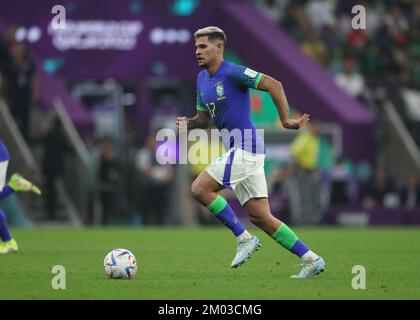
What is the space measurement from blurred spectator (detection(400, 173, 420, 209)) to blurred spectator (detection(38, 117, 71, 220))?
800 cm

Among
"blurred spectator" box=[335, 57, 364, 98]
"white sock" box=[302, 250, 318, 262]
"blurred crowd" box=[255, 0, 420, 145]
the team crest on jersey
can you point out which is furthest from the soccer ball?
"blurred spectator" box=[335, 57, 364, 98]

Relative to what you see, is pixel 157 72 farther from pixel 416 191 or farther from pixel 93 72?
pixel 416 191

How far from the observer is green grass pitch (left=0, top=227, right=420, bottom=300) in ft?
34.2

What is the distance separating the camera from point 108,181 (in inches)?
1024

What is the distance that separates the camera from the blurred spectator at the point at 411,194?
26422 mm

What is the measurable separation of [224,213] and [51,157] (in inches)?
503

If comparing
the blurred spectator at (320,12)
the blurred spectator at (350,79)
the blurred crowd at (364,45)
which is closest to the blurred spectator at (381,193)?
the blurred crowd at (364,45)

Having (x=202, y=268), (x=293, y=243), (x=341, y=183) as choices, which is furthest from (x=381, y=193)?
(x=293, y=243)

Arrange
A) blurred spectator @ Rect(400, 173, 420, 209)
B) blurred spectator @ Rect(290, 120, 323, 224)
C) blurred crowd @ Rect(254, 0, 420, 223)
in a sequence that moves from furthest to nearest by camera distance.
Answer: blurred spectator @ Rect(400, 173, 420, 209)
blurred crowd @ Rect(254, 0, 420, 223)
blurred spectator @ Rect(290, 120, 323, 224)

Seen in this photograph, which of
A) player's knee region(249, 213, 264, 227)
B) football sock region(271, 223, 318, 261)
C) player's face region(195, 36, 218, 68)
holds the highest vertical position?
player's face region(195, 36, 218, 68)

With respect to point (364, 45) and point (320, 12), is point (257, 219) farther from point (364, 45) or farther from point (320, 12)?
point (320, 12)

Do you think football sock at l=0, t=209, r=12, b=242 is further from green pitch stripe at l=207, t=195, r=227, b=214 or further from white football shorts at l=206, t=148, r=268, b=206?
white football shorts at l=206, t=148, r=268, b=206

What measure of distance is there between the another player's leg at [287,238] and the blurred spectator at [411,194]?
48.6 feet
